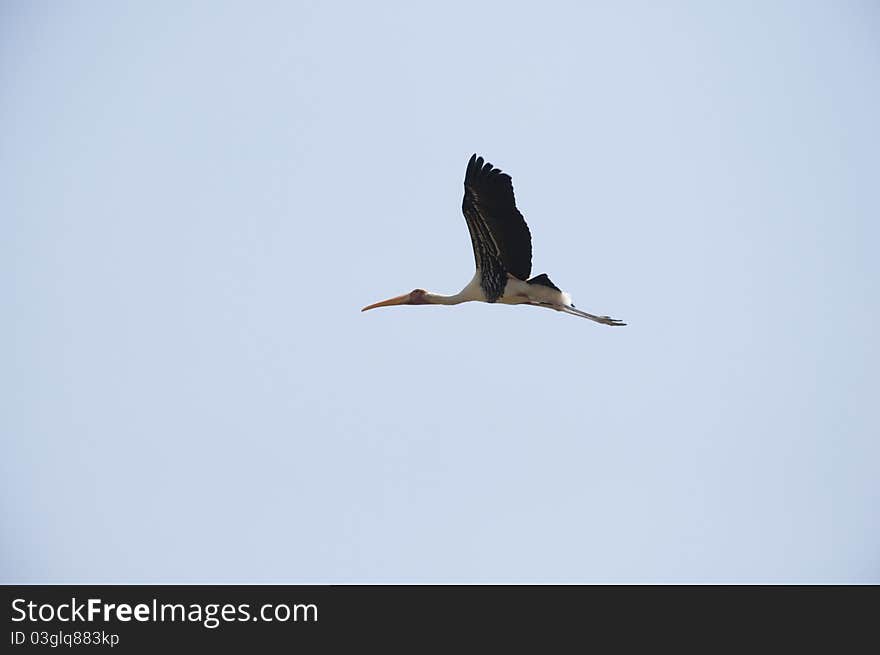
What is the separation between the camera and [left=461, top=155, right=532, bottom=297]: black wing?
54.6 ft

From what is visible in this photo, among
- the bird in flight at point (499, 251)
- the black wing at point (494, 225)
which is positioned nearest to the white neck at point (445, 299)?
the bird in flight at point (499, 251)

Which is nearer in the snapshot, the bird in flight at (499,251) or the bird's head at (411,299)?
the bird in flight at (499,251)

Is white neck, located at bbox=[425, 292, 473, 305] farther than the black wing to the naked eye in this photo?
Yes

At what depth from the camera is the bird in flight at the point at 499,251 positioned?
16703 millimetres

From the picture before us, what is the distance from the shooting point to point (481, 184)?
54.8 feet

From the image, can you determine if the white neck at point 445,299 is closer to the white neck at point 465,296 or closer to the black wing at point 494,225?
the white neck at point 465,296

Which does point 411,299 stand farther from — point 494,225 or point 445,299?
point 494,225

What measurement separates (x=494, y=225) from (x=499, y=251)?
677 millimetres

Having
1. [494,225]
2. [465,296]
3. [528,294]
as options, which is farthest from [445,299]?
[494,225]

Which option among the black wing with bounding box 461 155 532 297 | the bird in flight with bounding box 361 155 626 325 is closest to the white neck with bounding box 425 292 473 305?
the bird in flight with bounding box 361 155 626 325

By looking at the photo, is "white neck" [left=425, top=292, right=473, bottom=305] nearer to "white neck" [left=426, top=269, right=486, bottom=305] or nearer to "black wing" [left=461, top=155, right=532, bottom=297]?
"white neck" [left=426, top=269, right=486, bottom=305]

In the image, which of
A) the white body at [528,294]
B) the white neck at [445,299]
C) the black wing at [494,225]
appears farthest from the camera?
the white neck at [445,299]
